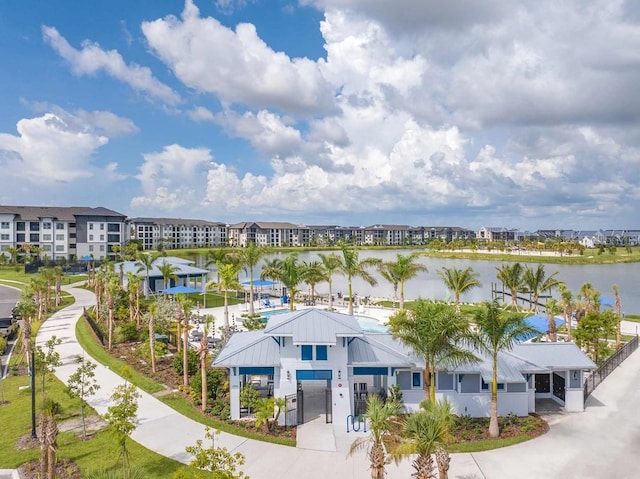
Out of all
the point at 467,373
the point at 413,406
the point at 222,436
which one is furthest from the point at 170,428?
the point at 467,373

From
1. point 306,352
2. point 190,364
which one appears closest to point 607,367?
point 306,352

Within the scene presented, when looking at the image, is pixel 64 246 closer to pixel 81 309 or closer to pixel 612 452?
pixel 81 309

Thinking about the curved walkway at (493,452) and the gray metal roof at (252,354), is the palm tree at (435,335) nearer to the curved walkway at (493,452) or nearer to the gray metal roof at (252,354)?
the curved walkway at (493,452)

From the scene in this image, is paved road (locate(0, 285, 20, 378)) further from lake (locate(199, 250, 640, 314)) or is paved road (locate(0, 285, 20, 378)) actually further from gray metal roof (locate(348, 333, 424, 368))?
lake (locate(199, 250, 640, 314))

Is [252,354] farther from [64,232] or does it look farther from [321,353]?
[64,232]

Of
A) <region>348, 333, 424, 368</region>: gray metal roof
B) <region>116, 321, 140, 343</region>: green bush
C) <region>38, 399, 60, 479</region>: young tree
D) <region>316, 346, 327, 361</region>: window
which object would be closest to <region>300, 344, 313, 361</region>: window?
<region>316, 346, 327, 361</region>: window
